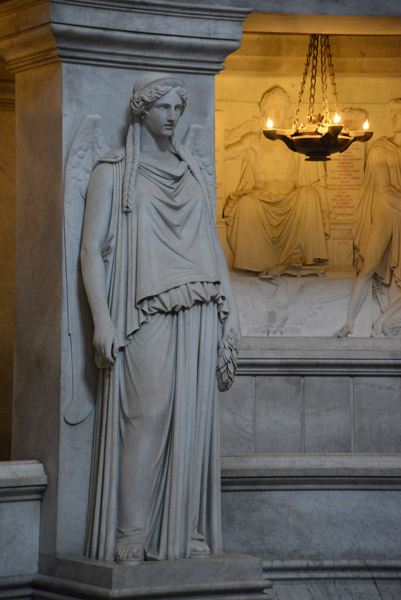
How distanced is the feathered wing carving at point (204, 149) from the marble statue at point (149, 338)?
26cm

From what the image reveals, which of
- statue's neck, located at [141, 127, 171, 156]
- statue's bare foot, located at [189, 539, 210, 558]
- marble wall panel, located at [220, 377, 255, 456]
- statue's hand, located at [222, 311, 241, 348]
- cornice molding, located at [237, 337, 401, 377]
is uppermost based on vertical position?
statue's neck, located at [141, 127, 171, 156]

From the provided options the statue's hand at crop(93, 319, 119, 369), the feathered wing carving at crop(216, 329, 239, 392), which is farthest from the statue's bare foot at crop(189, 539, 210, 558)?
the statue's hand at crop(93, 319, 119, 369)

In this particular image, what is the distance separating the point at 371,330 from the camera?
11.7 m

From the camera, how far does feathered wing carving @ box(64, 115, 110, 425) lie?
7656 millimetres

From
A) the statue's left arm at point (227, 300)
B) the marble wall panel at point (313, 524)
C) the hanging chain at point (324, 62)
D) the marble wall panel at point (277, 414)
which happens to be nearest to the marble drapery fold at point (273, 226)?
the hanging chain at point (324, 62)

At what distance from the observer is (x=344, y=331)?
11.6m

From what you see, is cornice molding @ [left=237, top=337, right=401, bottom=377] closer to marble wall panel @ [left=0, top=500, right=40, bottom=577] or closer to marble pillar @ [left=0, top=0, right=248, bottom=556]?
marble pillar @ [left=0, top=0, right=248, bottom=556]

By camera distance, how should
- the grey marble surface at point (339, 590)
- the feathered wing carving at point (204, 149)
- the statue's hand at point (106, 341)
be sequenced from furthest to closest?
the grey marble surface at point (339, 590)
the feathered wing carving at point (204, 149)
the statue's hand at point (106, 341)

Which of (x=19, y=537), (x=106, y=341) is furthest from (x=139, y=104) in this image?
(x=19, y=537)

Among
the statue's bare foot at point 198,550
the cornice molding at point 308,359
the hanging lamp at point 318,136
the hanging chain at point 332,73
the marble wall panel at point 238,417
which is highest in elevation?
the hanging chain at point 332,73

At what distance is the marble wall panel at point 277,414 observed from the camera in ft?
36.2

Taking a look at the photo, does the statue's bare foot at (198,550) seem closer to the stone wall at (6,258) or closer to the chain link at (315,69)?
the stone wall at (6,258)

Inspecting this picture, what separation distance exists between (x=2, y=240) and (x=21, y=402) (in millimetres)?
2600

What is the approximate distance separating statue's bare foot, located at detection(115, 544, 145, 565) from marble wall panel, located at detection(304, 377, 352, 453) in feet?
12.8
